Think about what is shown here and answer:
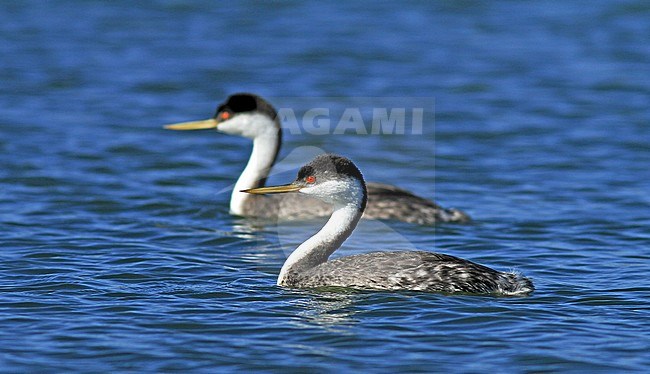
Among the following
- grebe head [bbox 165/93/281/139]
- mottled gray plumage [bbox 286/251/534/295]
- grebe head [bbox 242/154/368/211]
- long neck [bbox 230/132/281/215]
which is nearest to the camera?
mottled gray plumage [bbox 286/251/534/295]

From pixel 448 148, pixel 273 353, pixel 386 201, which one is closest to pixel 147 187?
pixel 386 201

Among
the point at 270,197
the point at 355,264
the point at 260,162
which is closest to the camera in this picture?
the point at 355,264

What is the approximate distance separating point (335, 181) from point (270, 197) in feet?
11.7

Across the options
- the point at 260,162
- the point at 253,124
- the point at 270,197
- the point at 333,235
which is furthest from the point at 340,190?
the point at 253,124

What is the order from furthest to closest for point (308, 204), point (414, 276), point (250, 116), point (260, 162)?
point (250, 116) → point (260, 162) → point (308, 204) → point (414, 276)

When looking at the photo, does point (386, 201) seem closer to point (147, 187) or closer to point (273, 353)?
point (147, 187)

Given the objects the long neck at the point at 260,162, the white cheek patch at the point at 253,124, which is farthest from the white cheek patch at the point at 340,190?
the white cheek patch at the point at 253,124

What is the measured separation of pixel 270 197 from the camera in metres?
14.1

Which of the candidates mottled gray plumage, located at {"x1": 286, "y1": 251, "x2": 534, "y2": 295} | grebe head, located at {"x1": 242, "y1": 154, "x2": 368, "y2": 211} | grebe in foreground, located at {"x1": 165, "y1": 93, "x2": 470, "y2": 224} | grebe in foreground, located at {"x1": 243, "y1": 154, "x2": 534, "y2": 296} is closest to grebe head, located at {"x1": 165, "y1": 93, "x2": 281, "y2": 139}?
grebe in foreground, located at {"x1": 165, "y1": 93, "x2": 470, "y2": 224}

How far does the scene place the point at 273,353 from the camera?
866 cm

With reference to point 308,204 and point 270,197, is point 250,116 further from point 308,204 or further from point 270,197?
point 308,204

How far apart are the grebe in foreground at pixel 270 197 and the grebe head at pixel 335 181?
2.74m

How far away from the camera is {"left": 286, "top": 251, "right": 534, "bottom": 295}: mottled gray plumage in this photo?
995 centimetres

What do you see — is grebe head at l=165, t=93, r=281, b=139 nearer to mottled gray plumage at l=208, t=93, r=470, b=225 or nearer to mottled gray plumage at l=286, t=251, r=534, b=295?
mottled gray plumage at l=208, t=93, r=470, b=225
